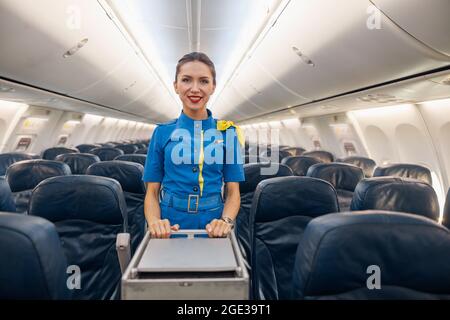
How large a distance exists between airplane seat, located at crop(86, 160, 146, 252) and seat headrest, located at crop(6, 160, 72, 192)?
1.35 feet

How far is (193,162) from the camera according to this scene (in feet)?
6.61

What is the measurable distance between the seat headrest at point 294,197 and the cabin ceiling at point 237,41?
1.26 metres

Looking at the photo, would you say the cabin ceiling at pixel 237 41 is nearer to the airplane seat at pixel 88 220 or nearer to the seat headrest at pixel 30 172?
the seat headrest at pixel 30 172

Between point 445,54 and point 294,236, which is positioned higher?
point 445,54

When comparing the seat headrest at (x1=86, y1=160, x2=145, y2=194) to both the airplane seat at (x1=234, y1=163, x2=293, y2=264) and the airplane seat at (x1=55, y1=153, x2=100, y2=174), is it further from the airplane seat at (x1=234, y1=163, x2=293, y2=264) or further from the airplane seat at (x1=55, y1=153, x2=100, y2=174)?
the airplane seat at (x1=55, y1=153, x2=100, y2=174)

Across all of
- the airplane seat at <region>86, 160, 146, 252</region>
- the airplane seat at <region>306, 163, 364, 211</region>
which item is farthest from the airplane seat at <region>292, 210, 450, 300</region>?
the airplane seat at <region>306, 163, 364, 211</region>

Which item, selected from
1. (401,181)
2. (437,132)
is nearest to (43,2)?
(401,181)

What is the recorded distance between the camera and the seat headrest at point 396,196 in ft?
8.19

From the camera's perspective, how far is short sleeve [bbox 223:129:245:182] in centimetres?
206

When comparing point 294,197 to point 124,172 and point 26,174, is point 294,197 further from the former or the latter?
point 26,174

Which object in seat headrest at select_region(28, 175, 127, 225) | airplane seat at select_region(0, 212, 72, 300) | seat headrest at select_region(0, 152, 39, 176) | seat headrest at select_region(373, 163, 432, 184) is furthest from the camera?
seat headrest at select_region(0, 152, 39, 176)

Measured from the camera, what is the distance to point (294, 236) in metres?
2.52
